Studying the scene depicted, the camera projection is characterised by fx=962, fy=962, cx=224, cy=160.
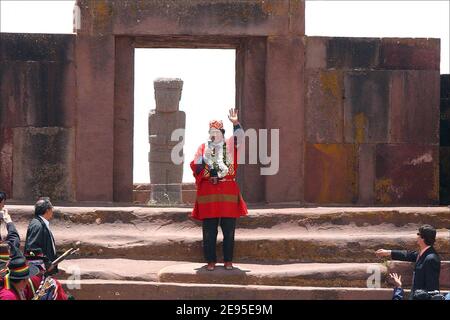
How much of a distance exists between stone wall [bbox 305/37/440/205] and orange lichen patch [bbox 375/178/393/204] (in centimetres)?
1

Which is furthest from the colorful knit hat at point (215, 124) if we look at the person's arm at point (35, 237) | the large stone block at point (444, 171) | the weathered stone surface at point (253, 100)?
A: the large stone block at point (444, 171)

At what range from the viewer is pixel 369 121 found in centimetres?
1166

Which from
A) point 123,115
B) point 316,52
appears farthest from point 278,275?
point 123,115

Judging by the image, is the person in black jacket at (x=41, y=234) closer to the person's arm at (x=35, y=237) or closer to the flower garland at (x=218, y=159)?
the person's arm at (x=35, y=237)

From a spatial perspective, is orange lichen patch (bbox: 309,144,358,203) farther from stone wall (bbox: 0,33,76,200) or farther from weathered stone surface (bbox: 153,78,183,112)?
weathered stone surface (bbox: 153,78,183,112)

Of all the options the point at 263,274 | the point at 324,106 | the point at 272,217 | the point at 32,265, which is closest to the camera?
the point at 32,265

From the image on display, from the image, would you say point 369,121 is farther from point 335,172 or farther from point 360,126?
point 335,172

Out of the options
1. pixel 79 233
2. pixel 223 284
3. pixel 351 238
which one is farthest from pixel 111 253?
pixel 351 238

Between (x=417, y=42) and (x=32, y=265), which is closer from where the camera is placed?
(x=32, y=265)

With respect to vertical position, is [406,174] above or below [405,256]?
above

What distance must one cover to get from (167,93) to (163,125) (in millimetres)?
618

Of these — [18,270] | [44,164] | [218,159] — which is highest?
[218,159]

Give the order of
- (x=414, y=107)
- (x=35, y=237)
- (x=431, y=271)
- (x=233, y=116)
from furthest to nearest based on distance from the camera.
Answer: (x=414, y=107) → (x=233, y=116) → (x=35, y=237) → (x=431, y=271)

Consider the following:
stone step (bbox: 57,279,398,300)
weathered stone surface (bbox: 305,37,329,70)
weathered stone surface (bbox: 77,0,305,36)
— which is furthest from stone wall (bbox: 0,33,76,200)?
weathered stone surface (bbox: 305,37,329,70)
